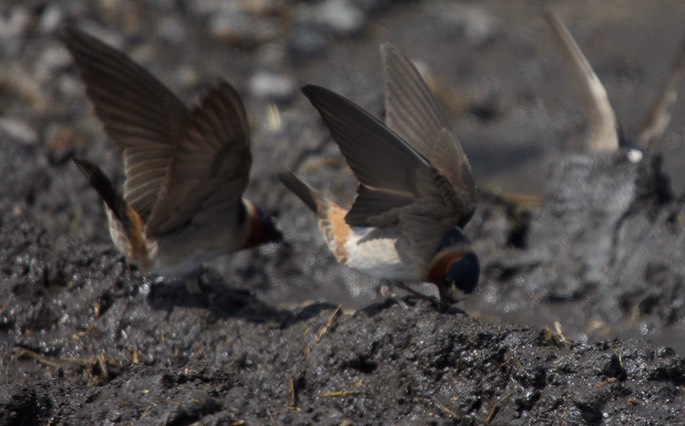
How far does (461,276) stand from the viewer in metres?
5.03

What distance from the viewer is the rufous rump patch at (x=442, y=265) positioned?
200 inches

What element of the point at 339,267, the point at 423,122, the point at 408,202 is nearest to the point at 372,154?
the point at 408,202

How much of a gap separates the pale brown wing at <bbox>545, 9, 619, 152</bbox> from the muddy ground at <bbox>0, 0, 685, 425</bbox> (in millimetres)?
393

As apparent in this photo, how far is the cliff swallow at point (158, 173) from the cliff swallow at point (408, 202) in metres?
0.44

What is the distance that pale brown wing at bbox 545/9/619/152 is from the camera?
7.14 m

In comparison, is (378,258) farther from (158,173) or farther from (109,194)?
(109,194)

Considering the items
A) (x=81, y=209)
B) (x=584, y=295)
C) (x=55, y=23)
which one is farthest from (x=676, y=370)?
(x=55, y=23)

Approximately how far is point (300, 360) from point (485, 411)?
857 mm

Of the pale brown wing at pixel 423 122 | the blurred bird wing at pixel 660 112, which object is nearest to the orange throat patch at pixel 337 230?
the pale brown wing at pixel 423 122

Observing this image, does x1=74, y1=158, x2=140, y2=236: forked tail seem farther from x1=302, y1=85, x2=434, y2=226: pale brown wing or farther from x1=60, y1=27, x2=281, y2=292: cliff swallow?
x1=302, y1=85, x2=434, y2=226: pale brown wing

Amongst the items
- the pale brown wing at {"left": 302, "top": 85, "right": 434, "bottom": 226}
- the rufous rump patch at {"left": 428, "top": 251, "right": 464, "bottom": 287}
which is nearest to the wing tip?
the pale brown wing at {"left": 302, "top": 85, "right": 434, "bottom": 226}

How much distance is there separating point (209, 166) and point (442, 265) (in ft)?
3.97

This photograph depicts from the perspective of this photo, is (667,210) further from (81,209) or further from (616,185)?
(81,209)

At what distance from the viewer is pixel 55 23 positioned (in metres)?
8.88
